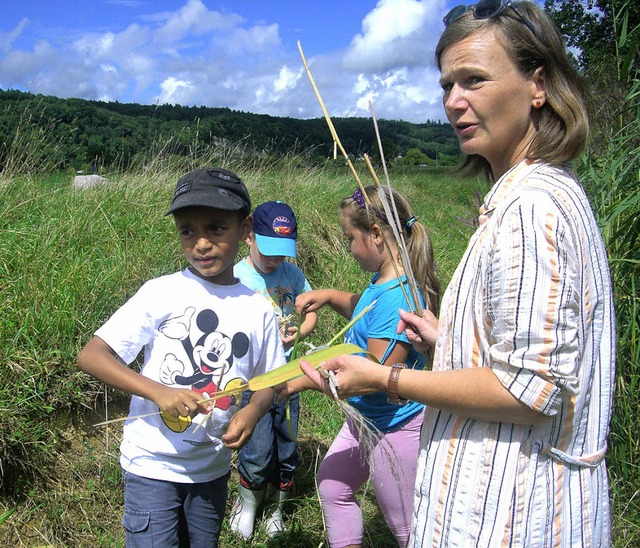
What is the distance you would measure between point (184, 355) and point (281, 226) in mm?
1303

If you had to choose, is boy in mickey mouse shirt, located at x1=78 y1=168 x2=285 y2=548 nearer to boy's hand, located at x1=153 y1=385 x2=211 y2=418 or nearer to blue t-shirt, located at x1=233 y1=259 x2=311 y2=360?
boy's hand, located at x1=153 y1=385 x2=211 y2=418

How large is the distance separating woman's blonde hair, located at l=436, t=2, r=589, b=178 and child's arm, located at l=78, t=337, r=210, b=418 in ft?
3.60

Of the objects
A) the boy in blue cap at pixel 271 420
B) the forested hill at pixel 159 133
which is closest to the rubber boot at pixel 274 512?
the boy in blue cap at pixel 271 420

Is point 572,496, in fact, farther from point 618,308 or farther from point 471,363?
point 618,308

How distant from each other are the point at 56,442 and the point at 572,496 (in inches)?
111

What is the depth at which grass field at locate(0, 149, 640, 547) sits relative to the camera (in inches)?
117

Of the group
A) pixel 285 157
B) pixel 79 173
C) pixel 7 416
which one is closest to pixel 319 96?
pixel 7 416

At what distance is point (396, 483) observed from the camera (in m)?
2.16

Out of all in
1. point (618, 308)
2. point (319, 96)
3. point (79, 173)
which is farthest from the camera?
point (79, 173)

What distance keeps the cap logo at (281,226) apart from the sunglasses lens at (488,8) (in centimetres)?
184

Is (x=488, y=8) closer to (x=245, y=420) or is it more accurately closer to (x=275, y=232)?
(x=245, y=420)

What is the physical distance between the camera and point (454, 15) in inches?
55.6

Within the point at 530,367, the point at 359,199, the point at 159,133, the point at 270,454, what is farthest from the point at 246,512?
the point at 159,133

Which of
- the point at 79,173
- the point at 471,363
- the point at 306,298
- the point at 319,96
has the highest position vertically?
the point at 79,173
